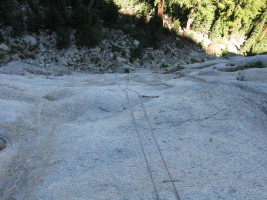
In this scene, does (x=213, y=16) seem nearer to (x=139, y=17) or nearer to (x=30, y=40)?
(x=139, y=17)

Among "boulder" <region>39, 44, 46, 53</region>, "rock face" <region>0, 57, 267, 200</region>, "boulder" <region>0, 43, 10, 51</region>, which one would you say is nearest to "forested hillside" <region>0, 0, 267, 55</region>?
"boulder" <region>39, 44, 46, 53</region>

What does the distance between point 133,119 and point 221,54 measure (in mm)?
26015

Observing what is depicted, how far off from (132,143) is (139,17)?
22.7 metres

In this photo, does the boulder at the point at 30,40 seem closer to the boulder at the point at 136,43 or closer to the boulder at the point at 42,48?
the boulder at the point at 42,48

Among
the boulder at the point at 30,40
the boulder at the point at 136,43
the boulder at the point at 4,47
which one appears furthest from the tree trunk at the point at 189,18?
the boulder at the point at 4,47

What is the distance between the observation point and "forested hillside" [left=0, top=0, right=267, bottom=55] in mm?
18550

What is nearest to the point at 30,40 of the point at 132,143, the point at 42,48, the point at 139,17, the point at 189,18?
the point at 42,48

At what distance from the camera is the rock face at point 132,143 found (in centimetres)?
436

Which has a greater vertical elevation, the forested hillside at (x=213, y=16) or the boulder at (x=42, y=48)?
the forested hillside at (x=213, y=16)

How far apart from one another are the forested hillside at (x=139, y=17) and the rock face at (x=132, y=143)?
1125 cm

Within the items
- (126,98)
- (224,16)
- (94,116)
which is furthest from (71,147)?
(224,16)

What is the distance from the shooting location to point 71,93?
9.44 metres

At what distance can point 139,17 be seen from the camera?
25.4 m

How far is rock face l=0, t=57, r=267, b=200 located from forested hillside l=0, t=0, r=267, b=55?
11252 millimetres
